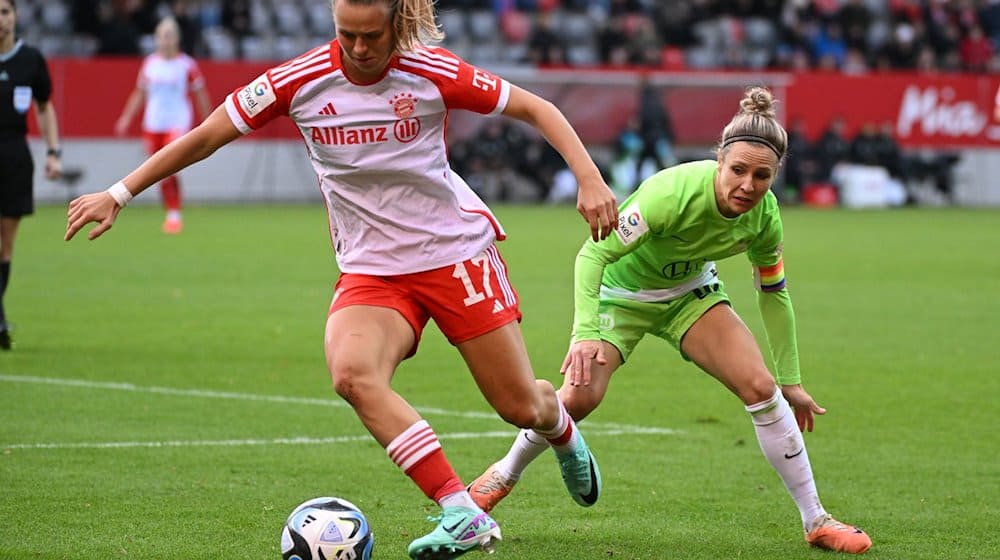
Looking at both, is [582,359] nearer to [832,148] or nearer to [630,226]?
[630,226]

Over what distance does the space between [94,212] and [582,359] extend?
1.85 meters

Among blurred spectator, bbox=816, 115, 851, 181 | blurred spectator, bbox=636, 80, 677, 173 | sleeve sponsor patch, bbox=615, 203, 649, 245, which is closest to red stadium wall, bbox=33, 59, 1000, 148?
blurred spectator, bbox=636, 80, 677, 173

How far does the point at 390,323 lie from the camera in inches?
218

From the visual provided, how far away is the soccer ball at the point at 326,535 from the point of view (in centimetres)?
530

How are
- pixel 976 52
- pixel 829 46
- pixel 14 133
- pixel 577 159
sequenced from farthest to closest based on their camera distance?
pixel 976 52 → pixel 829 46 → pixel 14 133 → pixel 577 159

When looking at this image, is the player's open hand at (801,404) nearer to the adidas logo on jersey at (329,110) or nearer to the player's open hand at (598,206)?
the player's open hand at (598,206)

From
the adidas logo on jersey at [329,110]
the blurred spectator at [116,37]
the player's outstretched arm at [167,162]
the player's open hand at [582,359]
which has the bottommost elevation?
the blurred spectator at [116,37]

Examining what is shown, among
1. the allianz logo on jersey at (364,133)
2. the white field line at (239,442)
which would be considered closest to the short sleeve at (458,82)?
the allianz logo on jersey at (364,133)

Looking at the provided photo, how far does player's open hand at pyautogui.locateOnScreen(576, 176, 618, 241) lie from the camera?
5336 mm

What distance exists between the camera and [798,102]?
3466cm

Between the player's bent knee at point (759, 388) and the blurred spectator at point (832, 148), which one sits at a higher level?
the player's bent knee at point (759, 388)

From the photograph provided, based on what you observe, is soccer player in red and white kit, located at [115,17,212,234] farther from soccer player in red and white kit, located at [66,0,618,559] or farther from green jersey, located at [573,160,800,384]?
soccer player in red and white kit, located at [66,0,618,559]

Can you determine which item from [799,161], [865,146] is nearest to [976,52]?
[865,146]

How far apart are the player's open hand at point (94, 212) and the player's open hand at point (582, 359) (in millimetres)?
1728
